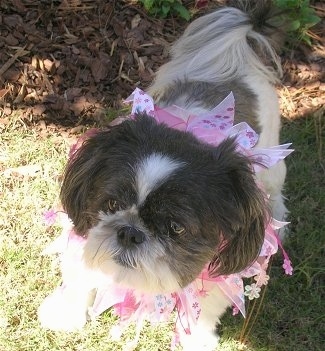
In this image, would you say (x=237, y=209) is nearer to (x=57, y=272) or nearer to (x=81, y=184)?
(x=81, y=184)

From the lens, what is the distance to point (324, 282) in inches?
112

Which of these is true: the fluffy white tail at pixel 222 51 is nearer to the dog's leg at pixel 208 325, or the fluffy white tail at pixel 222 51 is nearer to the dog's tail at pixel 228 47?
the dog's tail at pixel 228 47

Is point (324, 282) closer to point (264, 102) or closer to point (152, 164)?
point (264, 102)

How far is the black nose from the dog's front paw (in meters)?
0.75

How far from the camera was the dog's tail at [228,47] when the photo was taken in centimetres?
253

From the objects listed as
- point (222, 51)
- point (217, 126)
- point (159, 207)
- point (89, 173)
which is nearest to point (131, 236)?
point (159, 207)

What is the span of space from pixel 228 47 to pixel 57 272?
114 centimetres

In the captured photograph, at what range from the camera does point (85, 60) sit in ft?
10.6

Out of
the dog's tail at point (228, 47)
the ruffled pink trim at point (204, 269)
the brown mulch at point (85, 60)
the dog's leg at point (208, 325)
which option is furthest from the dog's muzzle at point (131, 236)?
the brown mulch at point (85, 60)

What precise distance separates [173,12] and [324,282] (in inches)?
64.9

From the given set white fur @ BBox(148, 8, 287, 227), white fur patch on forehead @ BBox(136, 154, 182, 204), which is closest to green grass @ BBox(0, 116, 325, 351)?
white fur @ BBox(148, 8, 287, 227)

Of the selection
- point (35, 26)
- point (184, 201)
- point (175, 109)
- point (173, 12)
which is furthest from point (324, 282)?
point (35, 26)

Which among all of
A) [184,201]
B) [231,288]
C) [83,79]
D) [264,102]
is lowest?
[83,79]

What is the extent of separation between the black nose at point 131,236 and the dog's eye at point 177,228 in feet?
0.28
